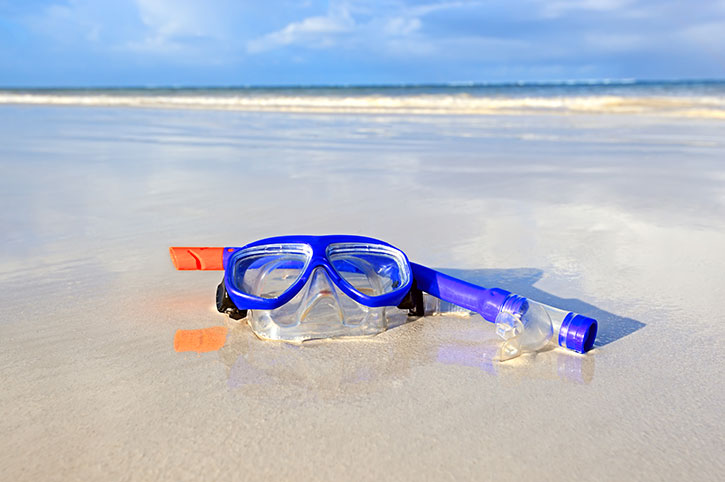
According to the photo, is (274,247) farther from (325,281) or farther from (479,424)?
(479,424)

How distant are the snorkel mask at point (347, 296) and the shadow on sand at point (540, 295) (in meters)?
0.21

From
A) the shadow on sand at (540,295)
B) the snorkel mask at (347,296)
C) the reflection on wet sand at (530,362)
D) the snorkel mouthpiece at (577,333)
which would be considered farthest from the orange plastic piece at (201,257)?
the snorkel mouthpiece at (577,333)

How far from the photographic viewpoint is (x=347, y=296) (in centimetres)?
177

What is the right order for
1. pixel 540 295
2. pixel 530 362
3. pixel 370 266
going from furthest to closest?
1. pixel 540 295
2. pixel 370 266
3. pixel 530 362

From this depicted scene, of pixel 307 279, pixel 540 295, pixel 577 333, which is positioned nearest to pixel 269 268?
pixel 307 279

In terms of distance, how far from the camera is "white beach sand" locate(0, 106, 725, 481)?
4.09 ft

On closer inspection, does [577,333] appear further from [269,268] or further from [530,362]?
[269,268]

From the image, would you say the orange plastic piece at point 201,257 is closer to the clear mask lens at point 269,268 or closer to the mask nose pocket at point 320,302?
the clear mask lens at point 269,268

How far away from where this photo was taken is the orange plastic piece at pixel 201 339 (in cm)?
176

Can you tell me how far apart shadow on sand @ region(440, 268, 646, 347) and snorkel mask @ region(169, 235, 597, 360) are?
8.3 inches

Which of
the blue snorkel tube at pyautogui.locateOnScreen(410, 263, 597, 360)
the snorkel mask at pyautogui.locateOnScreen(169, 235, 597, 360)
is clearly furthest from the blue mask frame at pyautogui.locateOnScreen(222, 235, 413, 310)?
the blue snorkel tube at pyautogui.locateOnScreen(410, 263, 597, 360)

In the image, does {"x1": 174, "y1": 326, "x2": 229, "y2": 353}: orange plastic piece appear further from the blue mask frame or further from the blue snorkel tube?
the blue snorkel tube

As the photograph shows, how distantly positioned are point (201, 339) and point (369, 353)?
47 cm

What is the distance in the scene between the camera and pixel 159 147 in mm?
7078
